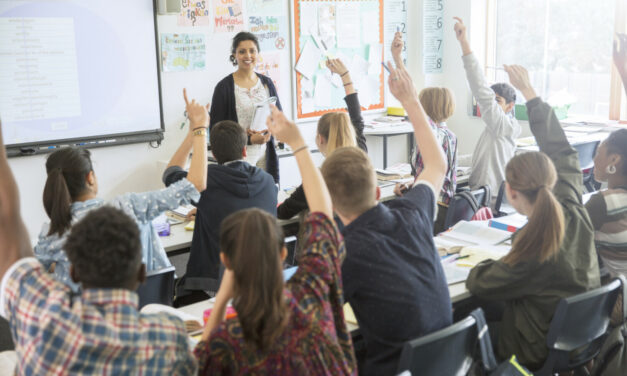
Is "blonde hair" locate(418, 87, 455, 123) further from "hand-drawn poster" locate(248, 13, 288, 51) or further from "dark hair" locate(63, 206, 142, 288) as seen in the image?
"dark hair" locate(63, 206, 142, 288)

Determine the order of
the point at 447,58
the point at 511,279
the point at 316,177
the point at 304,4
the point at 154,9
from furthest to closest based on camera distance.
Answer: the point at 447,58 → the point at 304,4 → the point at 154,9 → the point at 511,279 → the point at 316,177

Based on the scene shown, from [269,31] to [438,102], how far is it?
7.93 ft

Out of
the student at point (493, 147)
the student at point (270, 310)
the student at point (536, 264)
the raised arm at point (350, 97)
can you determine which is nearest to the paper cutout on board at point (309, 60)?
the student at point (493, 147)

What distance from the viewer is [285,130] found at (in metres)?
1.81

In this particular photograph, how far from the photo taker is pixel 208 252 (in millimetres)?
3172

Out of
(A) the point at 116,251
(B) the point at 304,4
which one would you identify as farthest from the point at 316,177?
(B) the point at 304,4

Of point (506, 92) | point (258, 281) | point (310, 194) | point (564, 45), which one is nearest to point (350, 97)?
point (310, 194)

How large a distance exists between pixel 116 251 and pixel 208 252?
1879 millimetres

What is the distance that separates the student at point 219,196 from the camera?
3096 millimetres

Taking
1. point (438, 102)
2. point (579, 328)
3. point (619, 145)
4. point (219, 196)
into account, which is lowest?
point (579, 328)

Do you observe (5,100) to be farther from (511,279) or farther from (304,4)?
(511,279)

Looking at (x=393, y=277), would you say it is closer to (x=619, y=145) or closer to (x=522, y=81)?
(x=522, y=81)

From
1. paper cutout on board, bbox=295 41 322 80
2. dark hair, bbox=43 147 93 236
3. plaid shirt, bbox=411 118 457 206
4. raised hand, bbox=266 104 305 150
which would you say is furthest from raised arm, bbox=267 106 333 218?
paper cutout on board, bbox=295 41 322 80

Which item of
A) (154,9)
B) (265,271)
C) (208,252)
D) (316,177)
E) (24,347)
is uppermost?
(154,9)
